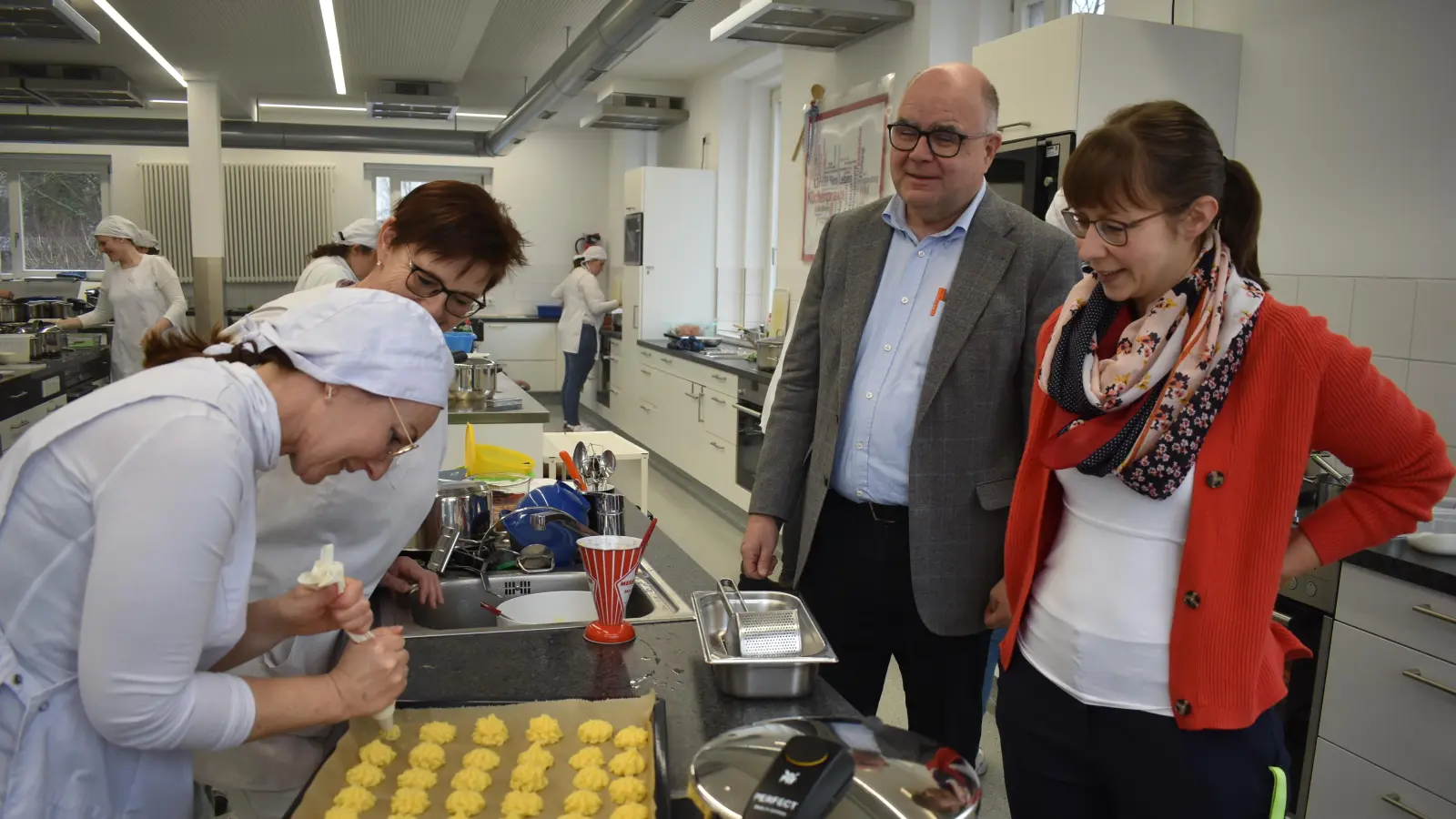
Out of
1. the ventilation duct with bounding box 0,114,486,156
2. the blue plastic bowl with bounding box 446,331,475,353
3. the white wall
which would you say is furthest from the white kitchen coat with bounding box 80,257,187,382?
the white wall

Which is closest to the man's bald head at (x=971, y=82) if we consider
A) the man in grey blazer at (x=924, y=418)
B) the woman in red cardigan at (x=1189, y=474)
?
the man in grey blazer at (x=924, y=418)

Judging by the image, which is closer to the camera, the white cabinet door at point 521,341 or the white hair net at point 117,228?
the white hair net at point 117,228

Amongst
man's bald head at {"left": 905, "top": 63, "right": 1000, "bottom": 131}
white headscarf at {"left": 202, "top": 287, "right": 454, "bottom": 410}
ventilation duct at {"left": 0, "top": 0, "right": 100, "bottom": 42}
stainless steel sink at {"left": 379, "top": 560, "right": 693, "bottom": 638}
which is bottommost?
stainless steel sink at {"left": 379, "top": 560, "right": 693, "bottom": 638}

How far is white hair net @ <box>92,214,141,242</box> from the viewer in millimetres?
6301

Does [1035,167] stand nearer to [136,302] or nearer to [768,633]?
[768,633]

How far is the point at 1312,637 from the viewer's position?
2279 mm

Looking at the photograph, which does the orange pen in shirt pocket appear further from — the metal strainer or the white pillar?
the white pillar

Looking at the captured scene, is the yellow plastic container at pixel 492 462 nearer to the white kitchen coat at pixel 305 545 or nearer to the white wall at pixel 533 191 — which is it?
the white kitchen coat at pixel 305 545

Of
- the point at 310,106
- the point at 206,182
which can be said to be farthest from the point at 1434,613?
the point at 310,106

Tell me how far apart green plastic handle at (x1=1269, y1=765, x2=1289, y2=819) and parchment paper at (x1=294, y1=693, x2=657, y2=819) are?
0.75 metres

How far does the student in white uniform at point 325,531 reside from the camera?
132 cm

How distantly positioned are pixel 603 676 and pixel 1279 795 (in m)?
0.86

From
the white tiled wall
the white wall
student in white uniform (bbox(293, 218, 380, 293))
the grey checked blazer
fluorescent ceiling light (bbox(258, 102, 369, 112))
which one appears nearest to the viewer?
the grey checked blazer

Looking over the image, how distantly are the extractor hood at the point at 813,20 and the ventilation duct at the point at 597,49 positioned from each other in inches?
13.8
